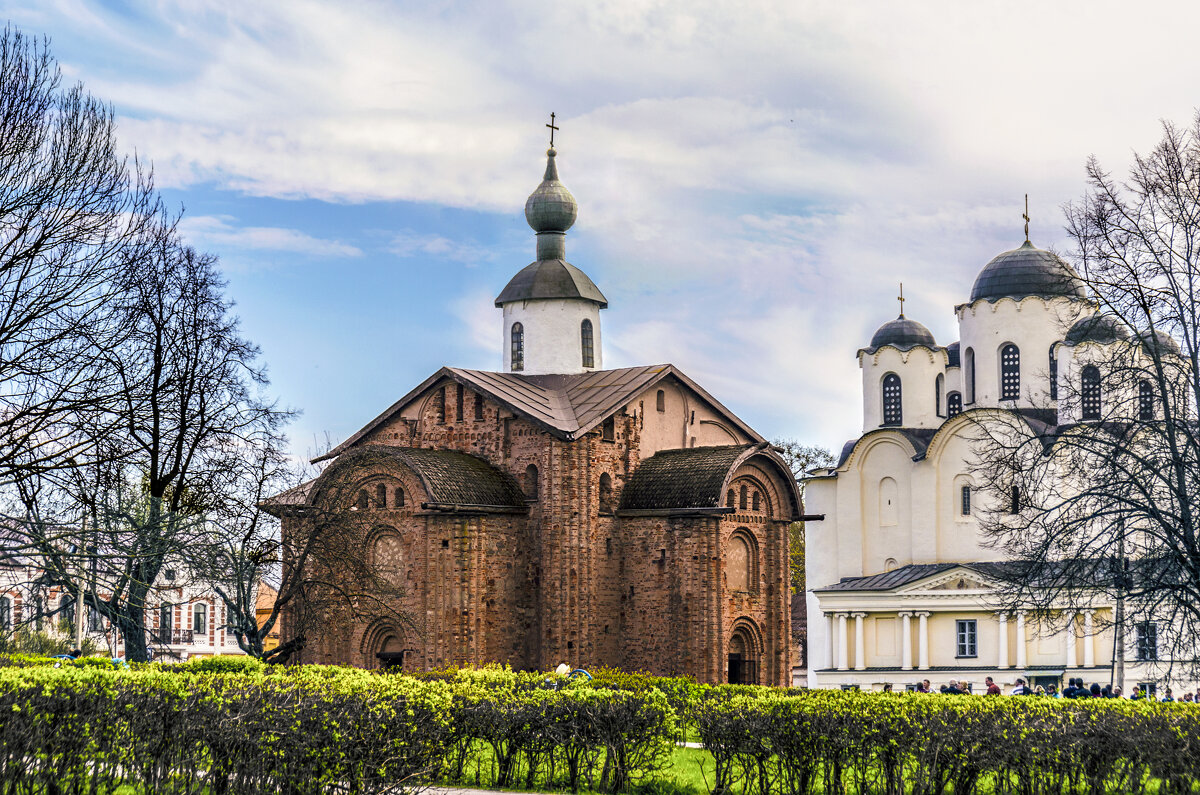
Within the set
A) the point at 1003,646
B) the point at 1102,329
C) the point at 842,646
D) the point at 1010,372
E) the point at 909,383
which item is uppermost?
the point at 1010,372

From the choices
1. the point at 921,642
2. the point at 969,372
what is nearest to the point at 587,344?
the point at 921,642

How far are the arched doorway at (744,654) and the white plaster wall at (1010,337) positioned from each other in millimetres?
14647

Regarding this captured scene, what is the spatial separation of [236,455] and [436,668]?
5.42 metres

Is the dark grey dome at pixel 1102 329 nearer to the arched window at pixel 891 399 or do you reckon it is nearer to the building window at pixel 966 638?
the building window at pixel 966 638

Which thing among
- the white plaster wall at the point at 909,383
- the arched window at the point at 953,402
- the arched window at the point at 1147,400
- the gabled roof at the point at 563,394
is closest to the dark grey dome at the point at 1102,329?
the arched window at the point at 1147,400

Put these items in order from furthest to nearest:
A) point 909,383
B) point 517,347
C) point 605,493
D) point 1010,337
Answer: point 909,383, point 1010,337, point 517,347, point 605,493

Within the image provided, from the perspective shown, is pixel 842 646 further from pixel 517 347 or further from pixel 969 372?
pixel 517 347

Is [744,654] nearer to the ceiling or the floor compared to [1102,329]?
nearer to the floor

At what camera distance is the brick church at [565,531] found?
2748cm

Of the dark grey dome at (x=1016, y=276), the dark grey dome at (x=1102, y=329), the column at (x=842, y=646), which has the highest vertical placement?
the dark grey dome at (x=1016, y=276)

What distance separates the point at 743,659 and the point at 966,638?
977 centimetres

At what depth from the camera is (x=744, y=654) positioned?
96.3 ft

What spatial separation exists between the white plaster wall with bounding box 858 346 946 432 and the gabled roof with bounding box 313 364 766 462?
39.4 ft

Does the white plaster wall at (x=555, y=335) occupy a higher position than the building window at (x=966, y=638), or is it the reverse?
the white plaster wall at (x=555, y=335)
